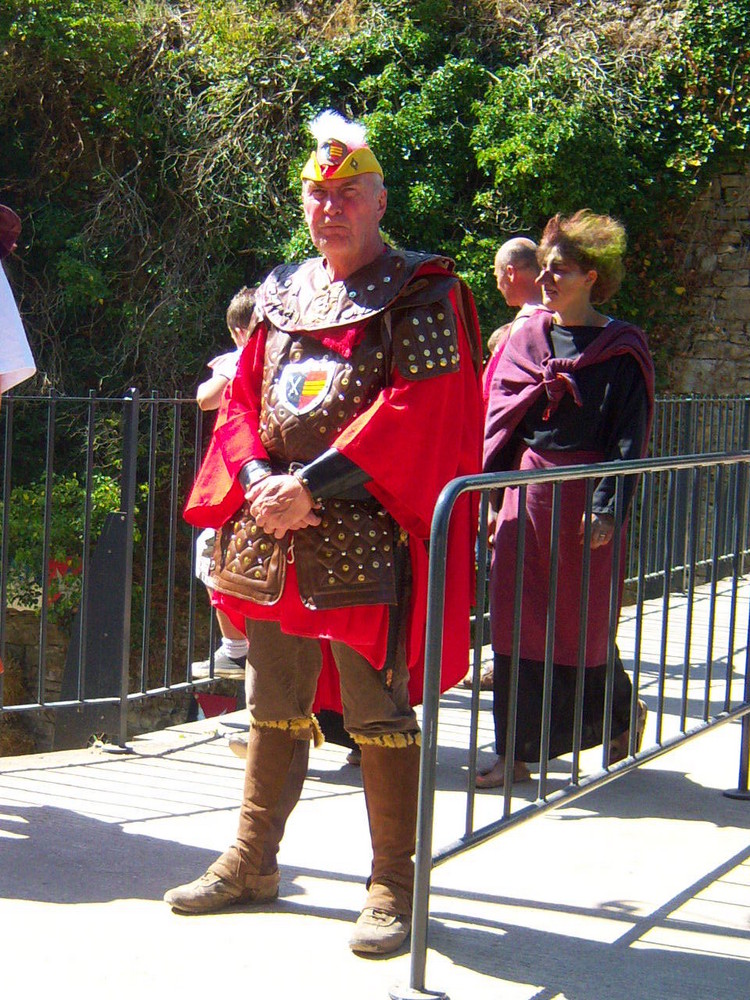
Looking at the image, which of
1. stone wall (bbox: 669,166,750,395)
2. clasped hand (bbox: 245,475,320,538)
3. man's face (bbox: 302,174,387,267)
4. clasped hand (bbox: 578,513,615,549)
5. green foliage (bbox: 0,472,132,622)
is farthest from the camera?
stone wall (bbox: 669,166,750,395)

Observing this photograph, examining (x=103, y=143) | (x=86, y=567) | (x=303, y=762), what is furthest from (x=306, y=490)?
(x=103, y=143)

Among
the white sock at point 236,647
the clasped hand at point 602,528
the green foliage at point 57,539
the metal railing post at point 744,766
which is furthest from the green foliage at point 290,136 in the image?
the clasped hand at point 602,528

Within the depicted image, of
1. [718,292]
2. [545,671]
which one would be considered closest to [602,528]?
[545,671]

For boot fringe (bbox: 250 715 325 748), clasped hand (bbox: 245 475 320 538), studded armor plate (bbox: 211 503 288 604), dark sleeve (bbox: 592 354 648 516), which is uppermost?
dark sleeve (bbox: 592 354 648 516)

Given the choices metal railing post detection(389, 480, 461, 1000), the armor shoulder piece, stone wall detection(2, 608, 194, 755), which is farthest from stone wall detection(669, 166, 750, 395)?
metal railing post detection(389, 480, 461, 1000)

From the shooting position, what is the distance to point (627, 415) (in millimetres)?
3756

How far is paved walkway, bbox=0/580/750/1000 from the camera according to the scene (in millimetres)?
2574

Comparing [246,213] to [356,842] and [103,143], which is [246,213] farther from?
[356,842]

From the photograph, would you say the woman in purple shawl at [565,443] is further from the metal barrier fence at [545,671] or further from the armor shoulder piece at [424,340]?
the armor shoulder piece at [424,340]

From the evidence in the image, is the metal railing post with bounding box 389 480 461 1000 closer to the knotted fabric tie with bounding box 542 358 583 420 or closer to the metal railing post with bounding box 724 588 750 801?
the knotted fabric tie with bounding box 542 358 583 420

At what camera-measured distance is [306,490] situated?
2695 mm

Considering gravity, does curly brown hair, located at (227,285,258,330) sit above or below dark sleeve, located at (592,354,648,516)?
above

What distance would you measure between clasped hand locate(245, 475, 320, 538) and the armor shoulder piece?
355 millimetres

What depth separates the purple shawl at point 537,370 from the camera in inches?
149
